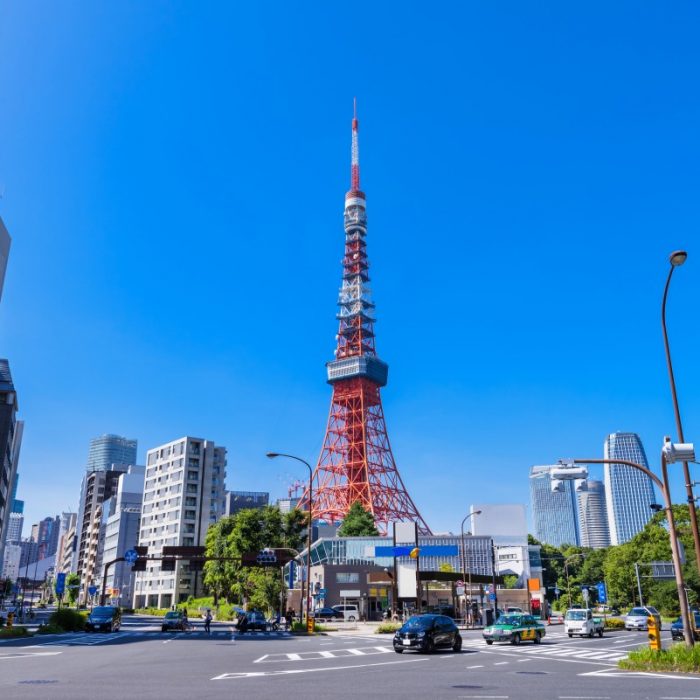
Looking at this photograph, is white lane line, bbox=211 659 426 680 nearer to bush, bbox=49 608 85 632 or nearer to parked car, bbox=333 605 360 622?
bush, bbox=49 608 85 632

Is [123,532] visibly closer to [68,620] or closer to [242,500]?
[242,500]

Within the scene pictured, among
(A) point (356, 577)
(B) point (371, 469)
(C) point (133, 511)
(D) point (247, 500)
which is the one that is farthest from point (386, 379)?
(D) point (247, 500)

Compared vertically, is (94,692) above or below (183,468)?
below

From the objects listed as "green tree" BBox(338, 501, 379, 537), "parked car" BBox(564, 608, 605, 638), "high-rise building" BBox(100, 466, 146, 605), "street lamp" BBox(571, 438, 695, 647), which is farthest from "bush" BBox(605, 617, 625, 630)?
"high-rise building" BBox(100, 466, 146, 605)

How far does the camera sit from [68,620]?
4200 cm

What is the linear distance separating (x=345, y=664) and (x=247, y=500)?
154880 mm

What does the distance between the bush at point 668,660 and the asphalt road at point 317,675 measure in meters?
0.51

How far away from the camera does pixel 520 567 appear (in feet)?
286

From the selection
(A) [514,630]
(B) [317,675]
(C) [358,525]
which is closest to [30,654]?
(B) [317,675]

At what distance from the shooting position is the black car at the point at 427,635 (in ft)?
83.3

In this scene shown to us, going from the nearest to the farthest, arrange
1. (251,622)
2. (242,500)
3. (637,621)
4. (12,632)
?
(12,632)
(251,622)
(637,621)
(242,500)

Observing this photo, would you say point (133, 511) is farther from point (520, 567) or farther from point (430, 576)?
point (430, 576)

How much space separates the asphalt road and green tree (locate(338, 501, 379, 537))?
2414 inches

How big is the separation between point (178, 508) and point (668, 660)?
318 ft
